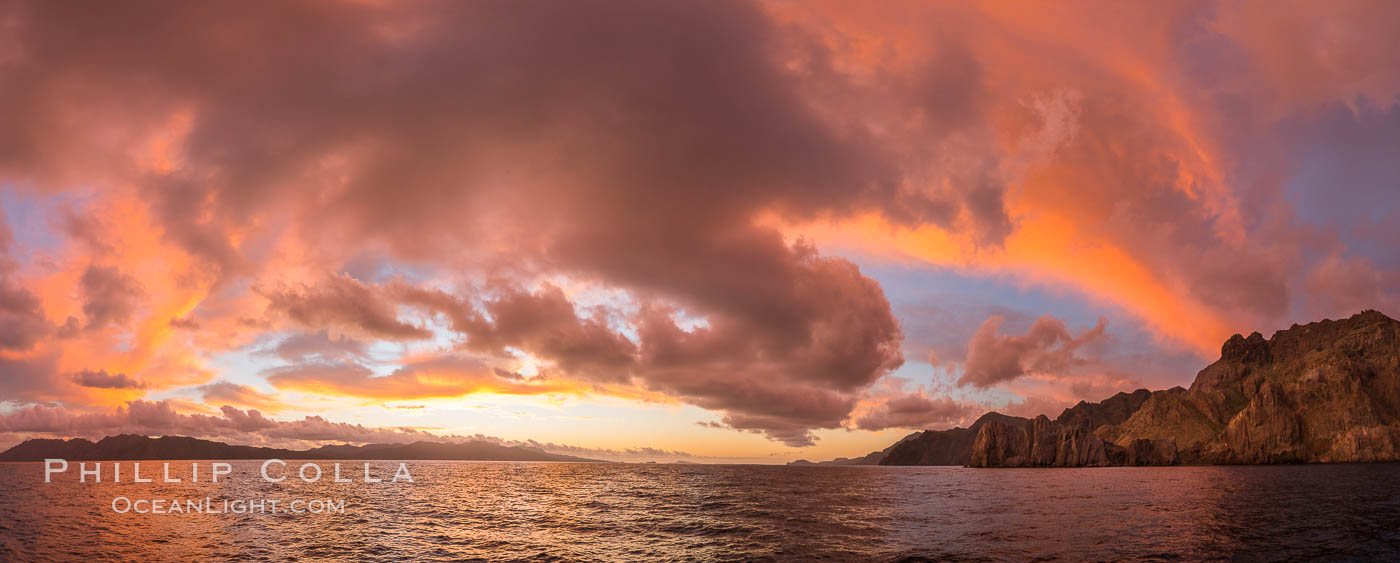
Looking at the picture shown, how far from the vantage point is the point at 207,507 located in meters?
64.8

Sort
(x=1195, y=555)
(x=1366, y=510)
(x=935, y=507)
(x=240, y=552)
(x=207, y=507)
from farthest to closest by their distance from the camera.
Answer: (x=935, y=507) → (x=207, y=507) → (x=1366, y=510) → (x=240, y=552) → (x=1195, y=555)

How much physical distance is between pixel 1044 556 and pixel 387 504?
233 feet

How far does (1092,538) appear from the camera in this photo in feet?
139

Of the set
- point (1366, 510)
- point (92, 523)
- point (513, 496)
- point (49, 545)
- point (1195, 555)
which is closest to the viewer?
point (1195, 555)

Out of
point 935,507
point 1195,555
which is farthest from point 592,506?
point 1195,555

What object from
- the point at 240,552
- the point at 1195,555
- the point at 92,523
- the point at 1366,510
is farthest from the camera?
the point at 1366,510

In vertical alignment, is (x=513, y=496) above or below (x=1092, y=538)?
below

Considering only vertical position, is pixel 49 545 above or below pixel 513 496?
above

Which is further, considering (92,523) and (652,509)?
(652,509)

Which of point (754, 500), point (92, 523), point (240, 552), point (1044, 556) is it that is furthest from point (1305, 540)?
point (92, 523)

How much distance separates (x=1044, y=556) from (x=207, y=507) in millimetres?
83782

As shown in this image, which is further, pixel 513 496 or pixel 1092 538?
pixel 513 496

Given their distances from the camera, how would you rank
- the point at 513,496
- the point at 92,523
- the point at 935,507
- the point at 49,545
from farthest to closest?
the point at 513,496, the point at 935,507, the point at 92,523, the point at 49,545

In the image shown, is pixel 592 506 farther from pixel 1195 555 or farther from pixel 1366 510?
pixel 1366 510
